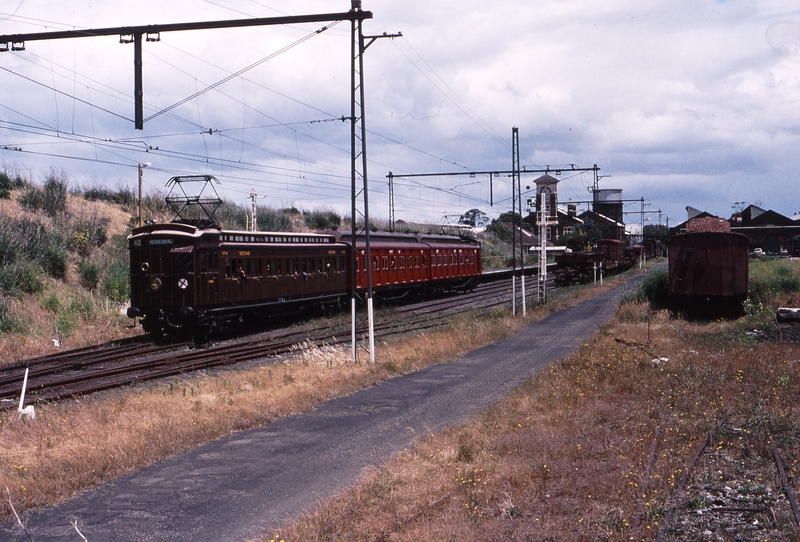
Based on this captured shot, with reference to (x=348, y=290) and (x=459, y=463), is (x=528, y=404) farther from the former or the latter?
(x=348, y=290)

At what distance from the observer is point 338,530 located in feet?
22.5

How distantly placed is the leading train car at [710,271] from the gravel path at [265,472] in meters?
13.8

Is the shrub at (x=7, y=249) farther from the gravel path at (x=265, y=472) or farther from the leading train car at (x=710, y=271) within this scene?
the leading train car at (x=710, y=271)

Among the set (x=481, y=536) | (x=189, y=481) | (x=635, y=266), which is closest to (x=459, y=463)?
(x=481, y=536)

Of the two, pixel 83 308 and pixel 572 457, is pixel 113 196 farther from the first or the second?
pixel 572 457

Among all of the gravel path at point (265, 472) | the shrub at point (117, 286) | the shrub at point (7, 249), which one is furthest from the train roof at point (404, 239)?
the gravel path at point (265, 472)

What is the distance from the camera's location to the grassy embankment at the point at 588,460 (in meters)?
6.88

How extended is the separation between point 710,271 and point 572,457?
19470mm

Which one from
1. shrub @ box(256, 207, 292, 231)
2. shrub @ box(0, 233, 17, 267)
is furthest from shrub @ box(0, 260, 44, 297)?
shrub @ box(256, 207, 292, 231)

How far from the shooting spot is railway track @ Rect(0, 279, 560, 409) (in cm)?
1505

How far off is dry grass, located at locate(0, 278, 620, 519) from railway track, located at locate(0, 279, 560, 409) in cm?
87

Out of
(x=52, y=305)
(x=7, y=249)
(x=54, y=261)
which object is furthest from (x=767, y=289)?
(x=7, y=249)

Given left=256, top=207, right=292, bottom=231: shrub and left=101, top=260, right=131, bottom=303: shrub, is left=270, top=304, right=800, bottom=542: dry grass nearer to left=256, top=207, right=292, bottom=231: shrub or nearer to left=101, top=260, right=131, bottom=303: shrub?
left=101, top=260, right=131, bottom=303: shrub

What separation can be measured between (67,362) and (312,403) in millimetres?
8075
